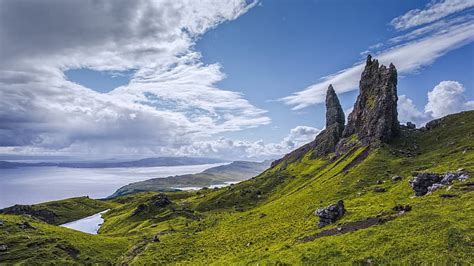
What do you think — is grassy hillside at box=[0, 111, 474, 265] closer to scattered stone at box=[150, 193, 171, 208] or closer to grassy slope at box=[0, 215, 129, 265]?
grassy slope at box=[0, 215, 129, 265]

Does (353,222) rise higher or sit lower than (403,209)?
lower

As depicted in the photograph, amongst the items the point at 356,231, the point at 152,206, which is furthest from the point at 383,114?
the point at 152,206

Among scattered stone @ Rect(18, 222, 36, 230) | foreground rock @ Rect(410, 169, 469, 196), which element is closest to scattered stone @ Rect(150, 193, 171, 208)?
scattered stone @ Rect(18, 222, 36, 230)

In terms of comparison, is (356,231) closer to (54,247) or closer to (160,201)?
(54,247)

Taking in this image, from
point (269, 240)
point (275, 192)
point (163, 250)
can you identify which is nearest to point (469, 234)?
point (269, 240)

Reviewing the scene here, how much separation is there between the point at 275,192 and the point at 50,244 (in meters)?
127

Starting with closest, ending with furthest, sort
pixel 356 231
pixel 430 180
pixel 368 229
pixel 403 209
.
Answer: pixel 368 229, pixel 356 231, pixel 403 209, pixel 430 180

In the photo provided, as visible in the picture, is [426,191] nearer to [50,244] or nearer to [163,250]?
[163,250]

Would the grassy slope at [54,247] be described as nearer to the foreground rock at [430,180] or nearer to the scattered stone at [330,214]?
the scattered stone at [330,214]

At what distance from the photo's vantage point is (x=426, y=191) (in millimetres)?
70938

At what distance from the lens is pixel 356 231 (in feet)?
174

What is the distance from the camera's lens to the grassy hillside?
4366cm

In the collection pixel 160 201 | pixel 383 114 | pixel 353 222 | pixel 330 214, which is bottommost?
pixel 353 222

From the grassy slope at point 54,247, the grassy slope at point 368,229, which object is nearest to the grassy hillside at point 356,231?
the grassy slope at point 368,229
